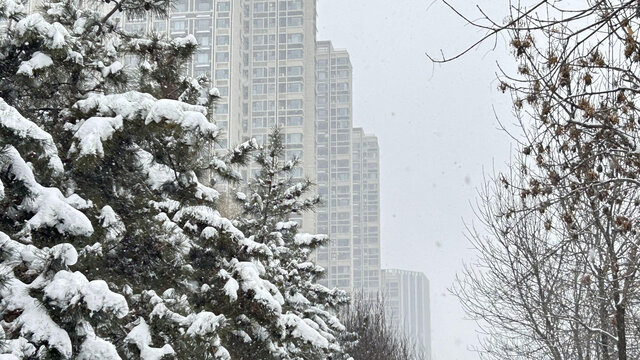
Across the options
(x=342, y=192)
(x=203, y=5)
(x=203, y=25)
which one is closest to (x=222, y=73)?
(x=203, y=25)

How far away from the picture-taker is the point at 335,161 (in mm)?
132250

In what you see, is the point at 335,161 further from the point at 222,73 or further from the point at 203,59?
the point at 203,59

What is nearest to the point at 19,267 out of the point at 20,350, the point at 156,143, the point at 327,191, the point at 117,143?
the point at 20,350

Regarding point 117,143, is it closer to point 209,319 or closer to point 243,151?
point 209,319

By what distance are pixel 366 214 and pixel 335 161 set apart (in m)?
15.9

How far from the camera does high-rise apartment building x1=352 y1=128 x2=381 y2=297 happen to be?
138750 millimetres

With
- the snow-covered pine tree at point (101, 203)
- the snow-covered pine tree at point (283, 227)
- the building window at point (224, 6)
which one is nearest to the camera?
the snow-covered pine tree at point (101, 203)

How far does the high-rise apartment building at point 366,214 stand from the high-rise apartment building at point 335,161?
9413mm

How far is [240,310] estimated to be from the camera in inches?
361

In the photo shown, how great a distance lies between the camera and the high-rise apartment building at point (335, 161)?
410 feet

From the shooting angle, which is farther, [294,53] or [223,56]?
[294,53]

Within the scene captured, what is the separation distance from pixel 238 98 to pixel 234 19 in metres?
9.16

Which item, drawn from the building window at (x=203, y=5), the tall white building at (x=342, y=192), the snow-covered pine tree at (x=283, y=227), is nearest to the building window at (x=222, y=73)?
the building window at (x=203, y=5)

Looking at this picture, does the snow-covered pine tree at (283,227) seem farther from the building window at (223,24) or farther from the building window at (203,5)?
the building window at (203,5)
